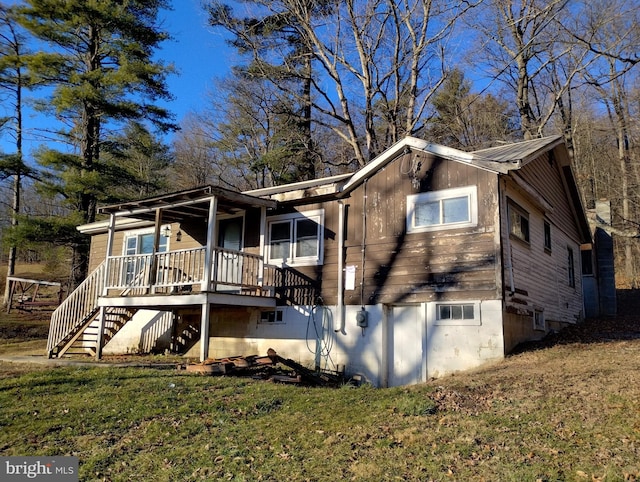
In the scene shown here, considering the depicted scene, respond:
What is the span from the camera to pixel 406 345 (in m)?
11.8

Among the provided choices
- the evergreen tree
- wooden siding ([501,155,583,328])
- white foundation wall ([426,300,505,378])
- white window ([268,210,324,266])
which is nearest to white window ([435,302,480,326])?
white foundation wall ([426,300,505,378])

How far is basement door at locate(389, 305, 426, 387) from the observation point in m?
11.4

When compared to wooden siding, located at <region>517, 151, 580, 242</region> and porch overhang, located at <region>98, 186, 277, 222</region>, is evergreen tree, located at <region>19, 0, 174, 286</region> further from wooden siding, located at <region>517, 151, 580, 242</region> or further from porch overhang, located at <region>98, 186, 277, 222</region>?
wooden siding, located at <region>517, 151, 580, 242</region>

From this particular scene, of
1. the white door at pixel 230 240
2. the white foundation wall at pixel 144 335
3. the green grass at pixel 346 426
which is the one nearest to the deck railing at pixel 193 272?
the white door at pixel 230 240

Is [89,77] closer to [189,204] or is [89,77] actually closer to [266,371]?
[189,204]

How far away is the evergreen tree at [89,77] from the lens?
20938mm

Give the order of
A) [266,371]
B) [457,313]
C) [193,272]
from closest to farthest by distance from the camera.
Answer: [457,313], [266,371], [193,272]

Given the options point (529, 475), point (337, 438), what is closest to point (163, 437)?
point (337, 438)

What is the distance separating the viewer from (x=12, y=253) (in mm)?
26250

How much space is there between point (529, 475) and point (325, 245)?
8.80 meters

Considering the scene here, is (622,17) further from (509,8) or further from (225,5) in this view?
(225,5)

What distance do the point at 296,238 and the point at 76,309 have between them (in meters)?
6.58

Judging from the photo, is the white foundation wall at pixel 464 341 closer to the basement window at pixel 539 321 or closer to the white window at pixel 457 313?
the white window at pixel 457 313

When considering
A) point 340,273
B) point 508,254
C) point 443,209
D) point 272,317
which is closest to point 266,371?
point 272,317
